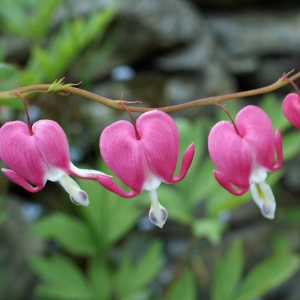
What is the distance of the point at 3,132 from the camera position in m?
0.59

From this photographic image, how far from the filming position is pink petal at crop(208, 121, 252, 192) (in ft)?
2.04

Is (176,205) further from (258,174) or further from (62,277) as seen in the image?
(258,174)

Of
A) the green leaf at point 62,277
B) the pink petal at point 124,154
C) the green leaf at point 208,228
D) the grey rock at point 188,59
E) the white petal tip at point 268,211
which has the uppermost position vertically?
the grey rock at point 188,59

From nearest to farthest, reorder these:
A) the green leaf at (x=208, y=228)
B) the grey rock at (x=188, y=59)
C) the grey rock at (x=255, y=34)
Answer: the green leaf at (x=208, y=228) < the grey rock at (x=188, y=59) < the grey rock at (x=255, y=34)

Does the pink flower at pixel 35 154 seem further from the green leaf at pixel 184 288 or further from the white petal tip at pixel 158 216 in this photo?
the green leaf at pixel 184 288

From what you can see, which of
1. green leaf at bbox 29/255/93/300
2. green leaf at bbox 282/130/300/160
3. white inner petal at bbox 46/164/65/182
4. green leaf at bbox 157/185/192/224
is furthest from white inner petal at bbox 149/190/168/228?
green leaf at bbox 282/130/300/160

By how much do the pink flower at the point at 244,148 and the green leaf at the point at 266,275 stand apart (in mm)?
827

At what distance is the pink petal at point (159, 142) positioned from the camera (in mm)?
600

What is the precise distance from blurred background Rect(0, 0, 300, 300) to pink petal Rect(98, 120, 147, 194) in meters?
0.75

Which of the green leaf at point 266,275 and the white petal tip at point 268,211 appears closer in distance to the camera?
the white petal tip at point 268,211

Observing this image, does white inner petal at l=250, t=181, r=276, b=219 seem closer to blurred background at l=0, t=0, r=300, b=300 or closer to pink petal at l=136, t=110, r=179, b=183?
pink petal at l=136, t=110, r=179, b=183

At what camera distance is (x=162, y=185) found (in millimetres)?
1827

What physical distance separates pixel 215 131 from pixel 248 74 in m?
2.21

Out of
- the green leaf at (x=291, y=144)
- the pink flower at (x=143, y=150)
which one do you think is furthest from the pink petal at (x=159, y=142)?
the green leaf at (x=291, y=144)
